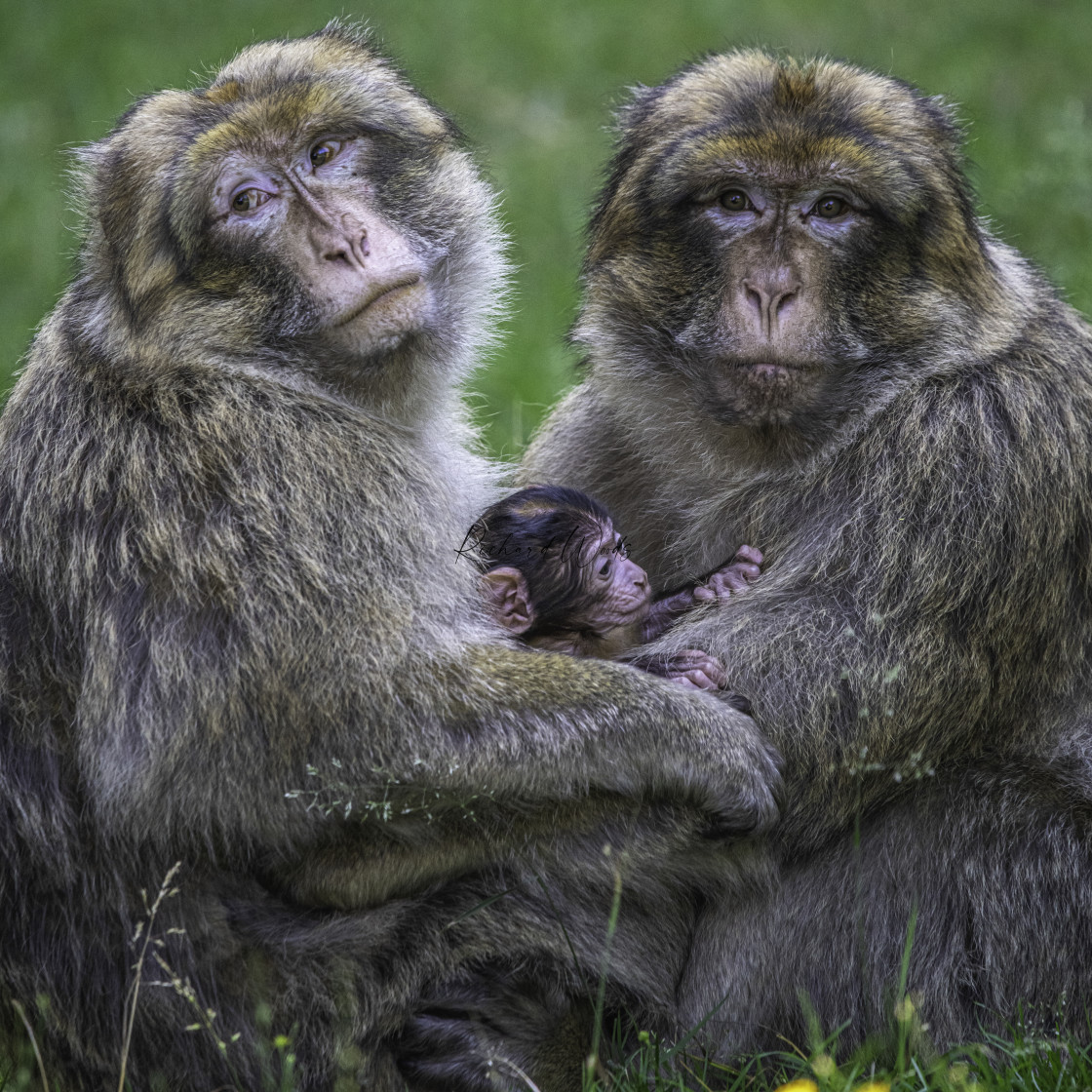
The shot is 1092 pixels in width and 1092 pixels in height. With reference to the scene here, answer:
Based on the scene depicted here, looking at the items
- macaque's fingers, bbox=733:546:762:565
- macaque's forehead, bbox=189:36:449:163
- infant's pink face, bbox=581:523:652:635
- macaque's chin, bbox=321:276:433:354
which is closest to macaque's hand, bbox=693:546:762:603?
macaque's fingers, bbox=733:546:762:565

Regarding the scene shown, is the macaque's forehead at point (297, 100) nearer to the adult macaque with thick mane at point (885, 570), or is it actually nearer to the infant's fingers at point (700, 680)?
the adult macaque with thick mane at point (885, 570)

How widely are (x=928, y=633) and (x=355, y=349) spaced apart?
1.68 metres

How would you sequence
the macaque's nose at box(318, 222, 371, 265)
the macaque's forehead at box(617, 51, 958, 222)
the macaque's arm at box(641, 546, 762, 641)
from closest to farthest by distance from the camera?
the macaque's nose at box(318, 222, 371, 265)
the macaque's forehead at box(617, 51, 958, 222)
the macaque's arm at box(641, 546, 762, 641)

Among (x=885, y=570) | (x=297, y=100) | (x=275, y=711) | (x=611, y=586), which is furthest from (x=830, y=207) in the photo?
(x=275, y=711)

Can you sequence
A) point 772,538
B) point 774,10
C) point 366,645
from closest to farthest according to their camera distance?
point 366,645 → point 772,538 → point 774,10

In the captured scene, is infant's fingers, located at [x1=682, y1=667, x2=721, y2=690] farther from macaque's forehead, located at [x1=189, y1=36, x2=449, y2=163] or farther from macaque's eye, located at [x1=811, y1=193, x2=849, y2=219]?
macaque's forehead, located at [x1=189, y1=36, x2=449, y2=163]

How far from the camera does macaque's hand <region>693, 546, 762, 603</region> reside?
4.67m

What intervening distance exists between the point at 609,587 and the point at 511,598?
291 millimetres

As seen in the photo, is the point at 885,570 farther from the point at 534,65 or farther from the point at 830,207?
the point at 534,65

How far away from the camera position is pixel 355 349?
4.36 m

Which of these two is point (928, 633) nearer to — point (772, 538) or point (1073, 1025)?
point (772, 538)

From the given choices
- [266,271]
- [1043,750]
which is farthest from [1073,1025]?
[266,271]

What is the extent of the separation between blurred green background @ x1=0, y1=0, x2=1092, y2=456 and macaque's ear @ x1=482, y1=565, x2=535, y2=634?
5186 millimetres

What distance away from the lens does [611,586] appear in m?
4.79
